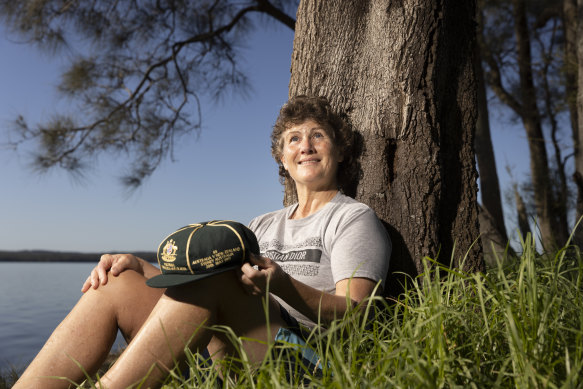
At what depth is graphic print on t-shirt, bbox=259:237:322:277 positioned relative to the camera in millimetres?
1667

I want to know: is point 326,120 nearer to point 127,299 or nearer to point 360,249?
point 360,249

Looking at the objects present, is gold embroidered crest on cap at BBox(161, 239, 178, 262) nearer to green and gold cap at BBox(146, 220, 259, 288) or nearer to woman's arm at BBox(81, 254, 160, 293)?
green and gold cap at BBox(146, 220, 259, 288)

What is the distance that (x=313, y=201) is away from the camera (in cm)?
190

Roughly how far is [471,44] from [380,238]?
111 centimetres

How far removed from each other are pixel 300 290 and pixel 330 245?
353 millimetres

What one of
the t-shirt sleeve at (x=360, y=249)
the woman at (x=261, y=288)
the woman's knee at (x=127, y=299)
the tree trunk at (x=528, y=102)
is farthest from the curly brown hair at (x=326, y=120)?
the tree trunk at (x=528, y=102)

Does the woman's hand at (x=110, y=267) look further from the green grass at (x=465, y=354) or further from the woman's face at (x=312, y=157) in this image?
the woman's face at (x=312, y=157)

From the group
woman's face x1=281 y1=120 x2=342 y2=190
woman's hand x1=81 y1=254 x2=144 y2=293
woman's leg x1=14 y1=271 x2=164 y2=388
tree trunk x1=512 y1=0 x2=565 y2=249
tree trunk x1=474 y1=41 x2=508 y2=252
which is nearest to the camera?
woman's leg x1=14 y1=271 x2=164 y2=388

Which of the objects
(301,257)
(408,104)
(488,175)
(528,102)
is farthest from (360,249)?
(528,102)

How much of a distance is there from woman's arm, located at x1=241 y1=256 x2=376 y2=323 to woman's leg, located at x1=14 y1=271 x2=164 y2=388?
0.40m

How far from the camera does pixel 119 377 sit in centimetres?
121

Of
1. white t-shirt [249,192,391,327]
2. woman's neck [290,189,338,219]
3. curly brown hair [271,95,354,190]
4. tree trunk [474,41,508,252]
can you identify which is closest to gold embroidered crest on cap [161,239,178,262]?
white t-shirt [249,192,391,327]

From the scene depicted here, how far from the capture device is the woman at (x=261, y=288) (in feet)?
4.03

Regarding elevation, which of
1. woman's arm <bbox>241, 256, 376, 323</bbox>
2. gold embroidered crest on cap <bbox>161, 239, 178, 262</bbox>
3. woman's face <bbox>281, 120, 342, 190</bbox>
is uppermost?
woman's face <bbox>281, 120, 342, 190</bbox>
